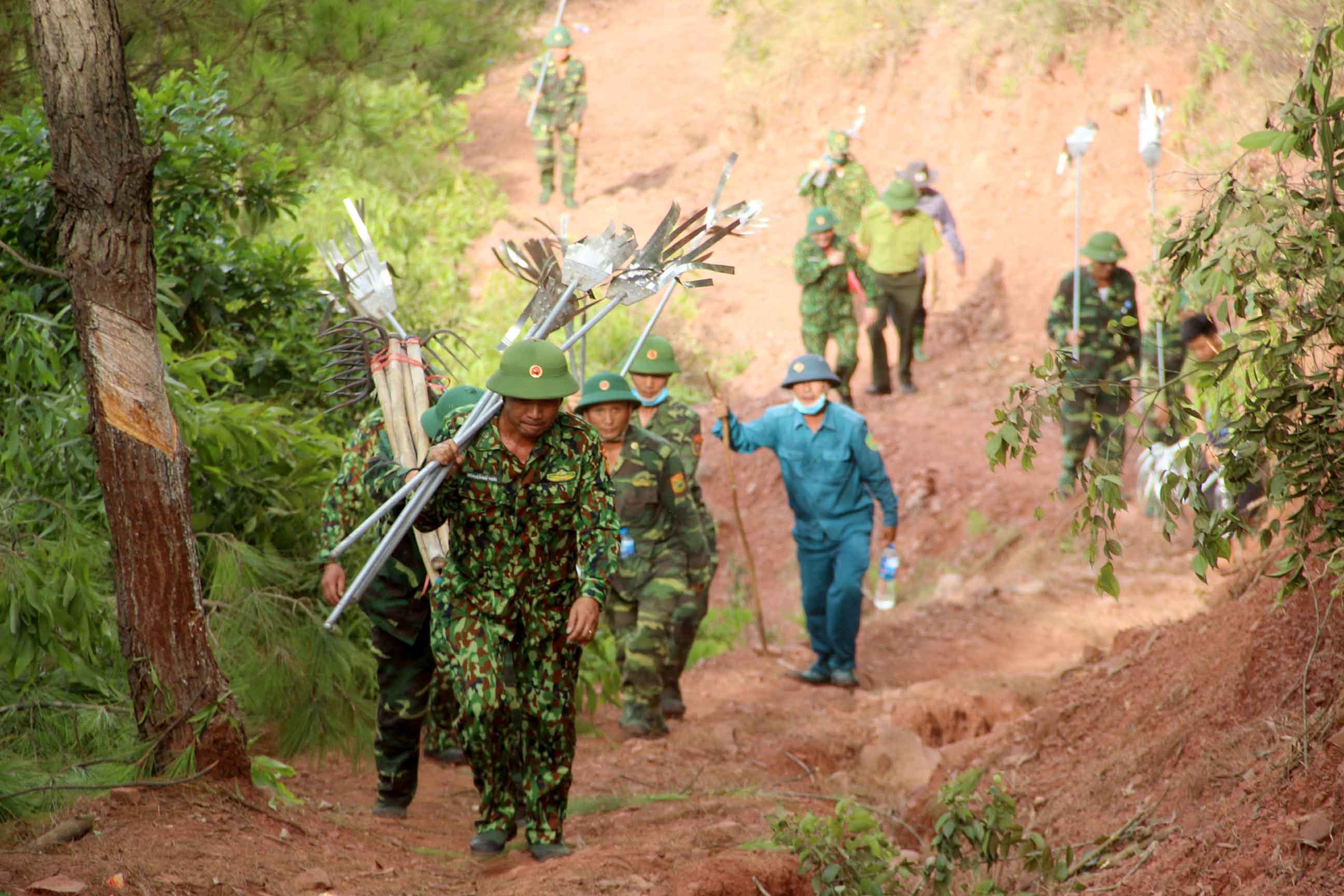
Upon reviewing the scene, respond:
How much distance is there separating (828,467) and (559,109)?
43.1 feet

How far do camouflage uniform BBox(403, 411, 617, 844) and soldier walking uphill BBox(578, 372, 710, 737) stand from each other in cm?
241

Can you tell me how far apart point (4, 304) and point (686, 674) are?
5360 millimetres

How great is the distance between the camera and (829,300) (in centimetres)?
1406

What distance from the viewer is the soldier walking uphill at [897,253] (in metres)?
14.4

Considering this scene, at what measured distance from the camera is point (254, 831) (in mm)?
5020

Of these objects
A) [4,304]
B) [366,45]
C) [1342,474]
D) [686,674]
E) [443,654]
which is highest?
[366,45]

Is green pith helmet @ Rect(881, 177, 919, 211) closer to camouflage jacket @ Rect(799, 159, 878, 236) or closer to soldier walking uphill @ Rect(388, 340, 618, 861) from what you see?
camouflage jacket @ Rect(799, 159, 878, 236)

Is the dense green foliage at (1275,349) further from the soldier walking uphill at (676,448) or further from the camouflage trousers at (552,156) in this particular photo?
the camouflage trousers at (552,156)

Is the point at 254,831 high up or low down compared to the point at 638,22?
down

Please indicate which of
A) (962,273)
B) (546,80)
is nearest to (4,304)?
(962,273)

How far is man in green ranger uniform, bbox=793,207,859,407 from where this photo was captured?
13.8 metres

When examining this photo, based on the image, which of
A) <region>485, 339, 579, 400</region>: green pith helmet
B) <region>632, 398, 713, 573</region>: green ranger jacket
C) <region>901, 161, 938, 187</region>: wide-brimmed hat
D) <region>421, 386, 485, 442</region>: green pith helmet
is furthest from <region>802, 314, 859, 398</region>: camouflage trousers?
<region>485, 339, 579, 400</region>: green pith helmet

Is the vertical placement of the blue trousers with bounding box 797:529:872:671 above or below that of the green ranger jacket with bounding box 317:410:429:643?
below

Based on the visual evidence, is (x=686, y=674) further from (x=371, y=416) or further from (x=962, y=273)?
(x=962, y=273)
